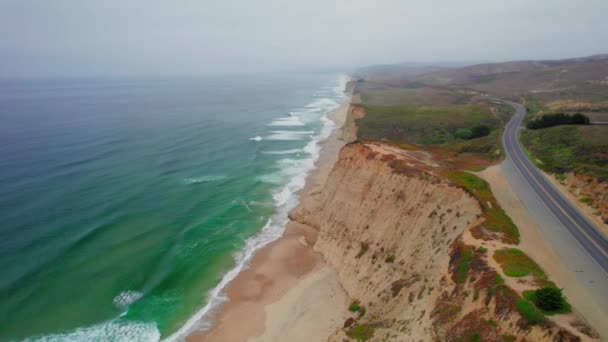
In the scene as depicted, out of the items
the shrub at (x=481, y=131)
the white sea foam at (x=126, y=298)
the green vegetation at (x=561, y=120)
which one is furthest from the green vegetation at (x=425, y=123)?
the white sea foam at (x=126, y=298)

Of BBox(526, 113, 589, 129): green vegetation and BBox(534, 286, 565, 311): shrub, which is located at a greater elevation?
BBox(526, 113, 589, 129): green vegetation

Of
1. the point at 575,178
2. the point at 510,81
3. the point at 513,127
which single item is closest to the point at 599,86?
the point at 510,81

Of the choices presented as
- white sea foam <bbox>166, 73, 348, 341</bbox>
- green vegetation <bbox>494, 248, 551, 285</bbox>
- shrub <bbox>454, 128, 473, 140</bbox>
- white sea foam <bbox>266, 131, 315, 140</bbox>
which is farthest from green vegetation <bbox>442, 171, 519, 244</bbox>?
white sea foam <bbox>266, 131, 315, 140</bbox>

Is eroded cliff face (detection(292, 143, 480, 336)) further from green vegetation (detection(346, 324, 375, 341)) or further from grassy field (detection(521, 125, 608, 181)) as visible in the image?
grassy field (detection(521, 125, 608, 181))

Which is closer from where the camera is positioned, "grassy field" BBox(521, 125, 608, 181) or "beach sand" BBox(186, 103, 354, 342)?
"beach sand" BBox(186, 103, 354, 342)

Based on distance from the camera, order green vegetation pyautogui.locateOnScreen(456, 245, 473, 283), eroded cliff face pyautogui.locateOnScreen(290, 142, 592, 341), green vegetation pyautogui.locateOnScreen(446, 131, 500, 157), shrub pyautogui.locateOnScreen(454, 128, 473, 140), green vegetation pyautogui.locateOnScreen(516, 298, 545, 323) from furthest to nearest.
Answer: shrub pyautogui.locateOnScreen(454, 128, 473, 140), green vegetation pyautogui.locateOnScreen(446, 131, 500, 157), green vegetation pyautogui.locateOnScreen(456, 245, 473, 283), eroded cliff face pyautogui.locateOnScreen(290, 142, 592, 341), green vegetation pyautogui.locateOnScreen(516, 298, 545, 323)

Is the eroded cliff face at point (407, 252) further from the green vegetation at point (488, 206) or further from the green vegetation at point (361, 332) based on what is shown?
the green vegetation at point (488, 206)
